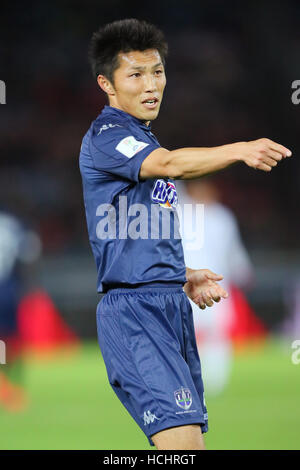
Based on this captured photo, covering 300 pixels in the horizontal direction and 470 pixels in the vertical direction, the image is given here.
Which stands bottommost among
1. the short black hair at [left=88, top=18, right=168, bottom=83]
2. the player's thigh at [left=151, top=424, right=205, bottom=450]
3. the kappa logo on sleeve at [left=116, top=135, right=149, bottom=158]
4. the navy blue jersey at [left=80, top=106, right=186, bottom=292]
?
the player's thigh at [left=151, top=424, right=205, bottom=450]

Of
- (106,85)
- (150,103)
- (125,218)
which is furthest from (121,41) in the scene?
(125,218)

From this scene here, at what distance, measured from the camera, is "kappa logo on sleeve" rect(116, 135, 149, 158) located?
3.78 meters

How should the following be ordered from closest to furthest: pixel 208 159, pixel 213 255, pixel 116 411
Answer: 1. pixel 208 159
2. pixel 116 411
3. pixel 213 255

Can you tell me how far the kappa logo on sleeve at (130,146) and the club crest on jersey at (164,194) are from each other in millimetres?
280

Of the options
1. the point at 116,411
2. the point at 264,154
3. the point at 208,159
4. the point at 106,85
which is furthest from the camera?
the point at 116,411

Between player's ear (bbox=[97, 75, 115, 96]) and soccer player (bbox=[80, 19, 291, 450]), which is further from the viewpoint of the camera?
player's ear (bbox=[97, 75, 115, 96])

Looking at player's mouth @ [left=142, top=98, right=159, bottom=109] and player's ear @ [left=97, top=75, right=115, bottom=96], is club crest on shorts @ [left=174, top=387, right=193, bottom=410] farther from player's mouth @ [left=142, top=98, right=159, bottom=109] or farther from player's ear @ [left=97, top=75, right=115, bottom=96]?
player's ear @ [left=97, top=75, right=115, bottom=96]

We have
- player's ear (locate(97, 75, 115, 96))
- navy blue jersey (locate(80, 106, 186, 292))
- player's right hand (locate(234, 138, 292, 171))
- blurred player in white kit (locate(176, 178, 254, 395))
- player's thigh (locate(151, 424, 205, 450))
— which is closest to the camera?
player's right hand (locate(234, 138, 292, 171))

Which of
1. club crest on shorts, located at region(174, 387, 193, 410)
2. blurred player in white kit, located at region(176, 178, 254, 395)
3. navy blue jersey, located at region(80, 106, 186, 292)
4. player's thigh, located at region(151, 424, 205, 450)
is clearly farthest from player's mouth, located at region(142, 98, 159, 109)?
blurred player in white kit, located at region(176, 178, 254, 395)

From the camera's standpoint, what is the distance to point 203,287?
4273 mm

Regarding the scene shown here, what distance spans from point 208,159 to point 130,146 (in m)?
0.43

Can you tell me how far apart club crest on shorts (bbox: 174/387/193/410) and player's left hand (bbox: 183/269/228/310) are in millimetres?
538

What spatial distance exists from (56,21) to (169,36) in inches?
95.6

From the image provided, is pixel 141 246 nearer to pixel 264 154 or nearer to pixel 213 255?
pixel 264 154
